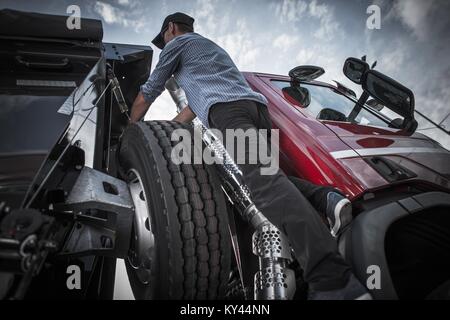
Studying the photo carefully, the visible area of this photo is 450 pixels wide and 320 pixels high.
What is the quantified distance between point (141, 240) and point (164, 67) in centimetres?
110

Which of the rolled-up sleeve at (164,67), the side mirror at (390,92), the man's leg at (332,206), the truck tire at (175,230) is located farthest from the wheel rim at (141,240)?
the side mirror at (390,92)

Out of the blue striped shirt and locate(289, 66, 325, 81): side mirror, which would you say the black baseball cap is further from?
locate(289, 66, 325, 81): side mirror

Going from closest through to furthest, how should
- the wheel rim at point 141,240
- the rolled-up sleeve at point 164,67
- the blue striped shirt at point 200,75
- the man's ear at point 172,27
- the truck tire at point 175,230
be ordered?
1. the truck tire at point 175,230
2. the wheel rim at point 141,240
3. the blue striped shirt at point 200,75
4. the rolled-up sleeve at point 164,67
5. the man's ear at point 172,27

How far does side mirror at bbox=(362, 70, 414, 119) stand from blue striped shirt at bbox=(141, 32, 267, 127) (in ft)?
2.67

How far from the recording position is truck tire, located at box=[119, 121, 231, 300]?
119cm

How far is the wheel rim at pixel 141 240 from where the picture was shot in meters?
1.33

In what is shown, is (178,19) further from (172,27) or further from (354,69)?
(354,69)

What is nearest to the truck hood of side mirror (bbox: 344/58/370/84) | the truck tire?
side mirror (bbox: 344/58/370/84)

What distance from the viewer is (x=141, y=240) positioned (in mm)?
1354

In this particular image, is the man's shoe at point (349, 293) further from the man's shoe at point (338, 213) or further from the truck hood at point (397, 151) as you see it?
the truck hood at point (397, 151)

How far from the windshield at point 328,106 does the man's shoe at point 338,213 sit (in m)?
1.00

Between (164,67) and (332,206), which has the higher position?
(164,67)

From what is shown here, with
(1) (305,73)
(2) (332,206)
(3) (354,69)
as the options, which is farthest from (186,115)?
(3) (354,69)

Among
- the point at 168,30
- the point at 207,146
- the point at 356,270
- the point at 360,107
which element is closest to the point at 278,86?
the point at 360,107
